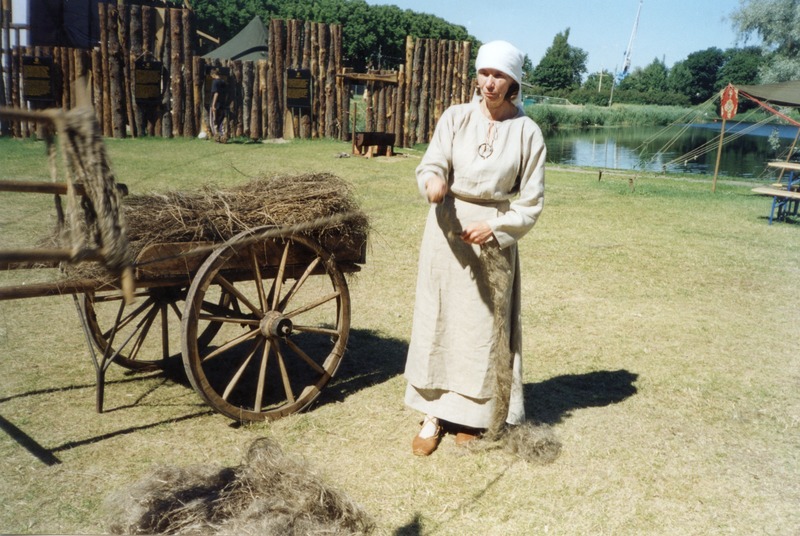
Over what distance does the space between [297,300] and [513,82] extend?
3500 millimetres

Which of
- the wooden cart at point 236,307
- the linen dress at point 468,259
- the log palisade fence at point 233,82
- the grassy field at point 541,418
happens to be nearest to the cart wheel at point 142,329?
the wooden cart at point 236,307

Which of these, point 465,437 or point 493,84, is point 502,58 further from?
point 465,437

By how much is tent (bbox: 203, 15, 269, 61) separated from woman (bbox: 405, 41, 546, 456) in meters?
20.4

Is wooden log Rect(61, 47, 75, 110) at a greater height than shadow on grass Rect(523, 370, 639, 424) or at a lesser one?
greater

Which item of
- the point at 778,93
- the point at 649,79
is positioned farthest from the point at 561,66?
the point at 778,93

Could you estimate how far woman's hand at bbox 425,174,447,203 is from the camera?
329 cm

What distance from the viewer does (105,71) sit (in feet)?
53.2

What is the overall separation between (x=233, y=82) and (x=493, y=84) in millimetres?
15109

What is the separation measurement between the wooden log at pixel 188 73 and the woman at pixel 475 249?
14.8 metres

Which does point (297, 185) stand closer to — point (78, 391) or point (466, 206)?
point (466, 206)

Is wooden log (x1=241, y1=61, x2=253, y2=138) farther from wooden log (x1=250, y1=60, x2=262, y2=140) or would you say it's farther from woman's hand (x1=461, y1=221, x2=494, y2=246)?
woman's hand (x1=461, y1=221, x2=494, y2=246)

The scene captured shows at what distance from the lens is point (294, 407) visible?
3980 mm

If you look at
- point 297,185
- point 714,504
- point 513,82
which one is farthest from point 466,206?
point 714,504

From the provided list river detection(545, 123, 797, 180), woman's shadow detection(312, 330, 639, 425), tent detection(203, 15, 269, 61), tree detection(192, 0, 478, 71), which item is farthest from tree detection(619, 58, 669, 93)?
woman's shadow detection(312, 330, 639, 425)
